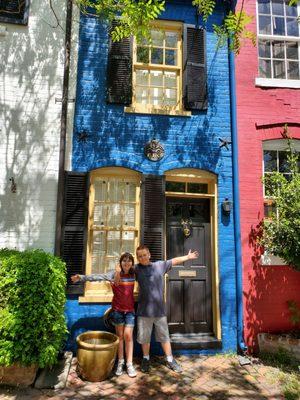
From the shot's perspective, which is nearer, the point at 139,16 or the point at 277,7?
the point at 139,16

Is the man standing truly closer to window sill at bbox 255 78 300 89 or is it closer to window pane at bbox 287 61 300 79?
window sill at bbox 255 78 300 89

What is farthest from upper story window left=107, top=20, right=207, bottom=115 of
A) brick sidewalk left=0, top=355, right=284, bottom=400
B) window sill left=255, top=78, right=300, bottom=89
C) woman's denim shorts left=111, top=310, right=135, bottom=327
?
brick sidewalk left=0, top=355, right=284, bottom=400

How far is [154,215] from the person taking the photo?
20.0 feet

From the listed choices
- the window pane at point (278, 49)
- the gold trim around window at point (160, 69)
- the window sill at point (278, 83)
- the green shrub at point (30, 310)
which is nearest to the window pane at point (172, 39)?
the gold trim around window at point (160, 69)

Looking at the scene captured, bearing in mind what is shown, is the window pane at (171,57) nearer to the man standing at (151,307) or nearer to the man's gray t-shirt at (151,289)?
the man standing at (151,307)

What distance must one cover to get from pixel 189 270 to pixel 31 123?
3.81 meters

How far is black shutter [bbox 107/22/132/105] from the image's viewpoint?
630 cm

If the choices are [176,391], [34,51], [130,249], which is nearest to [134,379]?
[176,391]

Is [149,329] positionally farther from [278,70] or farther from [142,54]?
[278,70]

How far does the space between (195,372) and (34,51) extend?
6.01 m

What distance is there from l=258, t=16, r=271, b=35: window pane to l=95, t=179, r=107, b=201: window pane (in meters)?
4.60

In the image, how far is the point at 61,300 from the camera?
4844mm

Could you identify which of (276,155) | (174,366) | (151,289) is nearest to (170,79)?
(276,155)

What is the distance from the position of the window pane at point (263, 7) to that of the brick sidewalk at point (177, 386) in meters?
Answer: 6.82
